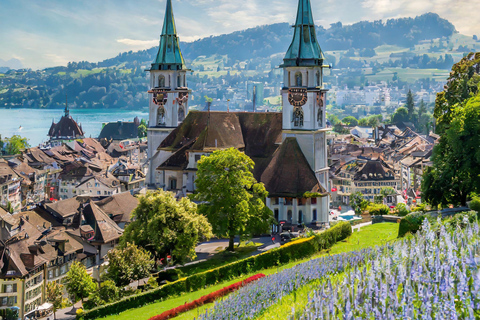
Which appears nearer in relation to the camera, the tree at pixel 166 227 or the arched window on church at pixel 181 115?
the tree at pixel 166 227

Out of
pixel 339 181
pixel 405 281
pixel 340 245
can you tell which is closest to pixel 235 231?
pixel 340 245

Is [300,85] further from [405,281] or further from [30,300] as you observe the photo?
[405,281]

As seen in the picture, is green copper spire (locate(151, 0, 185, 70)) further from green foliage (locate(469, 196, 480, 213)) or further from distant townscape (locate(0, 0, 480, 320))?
green foliage (locate(469, 196, 480, 213))

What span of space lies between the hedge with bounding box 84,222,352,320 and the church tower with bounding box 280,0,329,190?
19567 millimetres

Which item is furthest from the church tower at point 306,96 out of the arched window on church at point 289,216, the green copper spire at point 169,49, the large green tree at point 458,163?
the green copper spire at point 169,49

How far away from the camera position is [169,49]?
260 feet

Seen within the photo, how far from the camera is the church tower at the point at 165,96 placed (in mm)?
77312

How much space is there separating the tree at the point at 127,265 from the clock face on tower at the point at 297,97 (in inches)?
1046

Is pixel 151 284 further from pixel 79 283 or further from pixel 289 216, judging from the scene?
pixel 289 216

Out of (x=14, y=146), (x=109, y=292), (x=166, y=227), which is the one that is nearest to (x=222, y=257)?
(x=166, y=227)

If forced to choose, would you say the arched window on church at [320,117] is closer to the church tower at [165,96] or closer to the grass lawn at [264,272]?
the grass lawn at [264,272]

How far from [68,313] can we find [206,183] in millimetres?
13897

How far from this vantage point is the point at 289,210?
6188 centimetres

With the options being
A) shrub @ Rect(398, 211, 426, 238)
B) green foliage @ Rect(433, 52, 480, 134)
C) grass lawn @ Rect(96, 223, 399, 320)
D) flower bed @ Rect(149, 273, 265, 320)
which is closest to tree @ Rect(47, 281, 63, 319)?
grass lawn @ Rect(96, 223, 399, 320)
